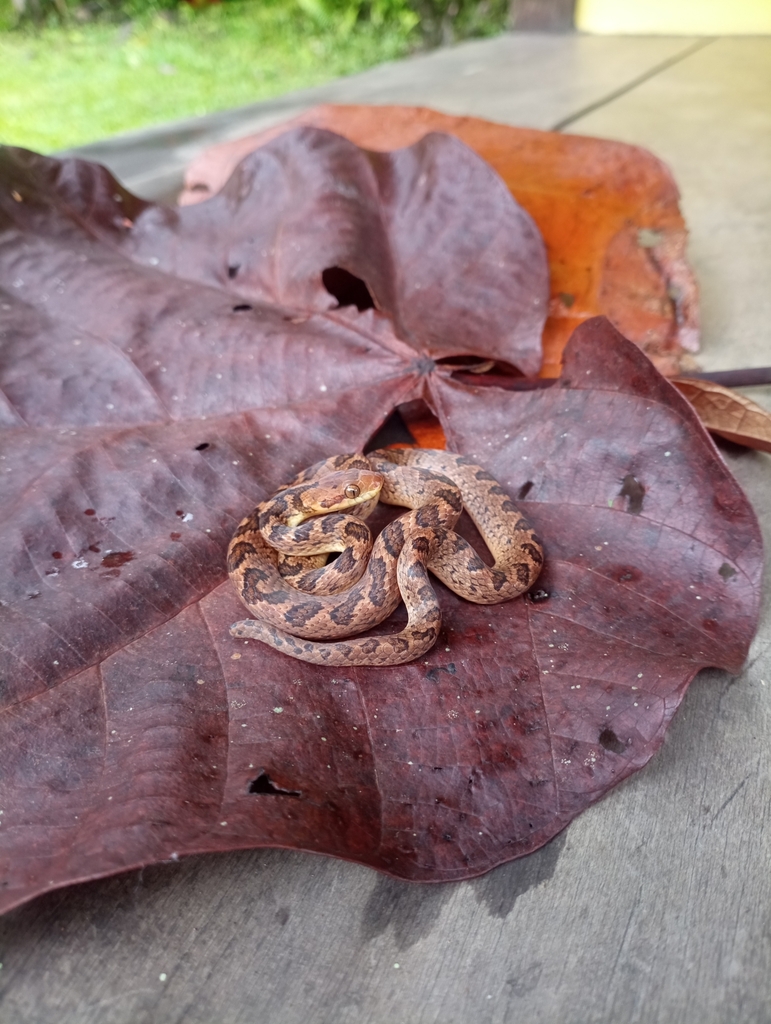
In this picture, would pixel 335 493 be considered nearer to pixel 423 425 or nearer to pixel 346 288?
pixel 423 425

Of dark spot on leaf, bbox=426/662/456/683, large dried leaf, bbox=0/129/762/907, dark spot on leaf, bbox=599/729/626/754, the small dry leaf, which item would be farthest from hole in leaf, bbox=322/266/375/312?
dark spot on leaf, bbox=599/729/626/754

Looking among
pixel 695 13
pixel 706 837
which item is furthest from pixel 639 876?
pixel 695 13

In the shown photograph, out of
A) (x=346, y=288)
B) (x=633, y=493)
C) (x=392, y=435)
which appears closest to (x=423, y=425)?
(x=392, y=435)

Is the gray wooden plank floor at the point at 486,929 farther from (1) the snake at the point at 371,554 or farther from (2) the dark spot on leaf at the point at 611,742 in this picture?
(1) the snake at the point at 371,554

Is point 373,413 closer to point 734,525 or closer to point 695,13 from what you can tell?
point 734,525

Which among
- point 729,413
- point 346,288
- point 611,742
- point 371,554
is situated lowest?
point 371,554

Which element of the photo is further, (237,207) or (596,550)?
(237,207)

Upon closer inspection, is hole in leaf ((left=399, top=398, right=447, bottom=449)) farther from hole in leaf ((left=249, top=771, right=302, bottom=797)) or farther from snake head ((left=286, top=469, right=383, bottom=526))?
hole in leaf ((left=249, top=771, right=302, bottom=797))
